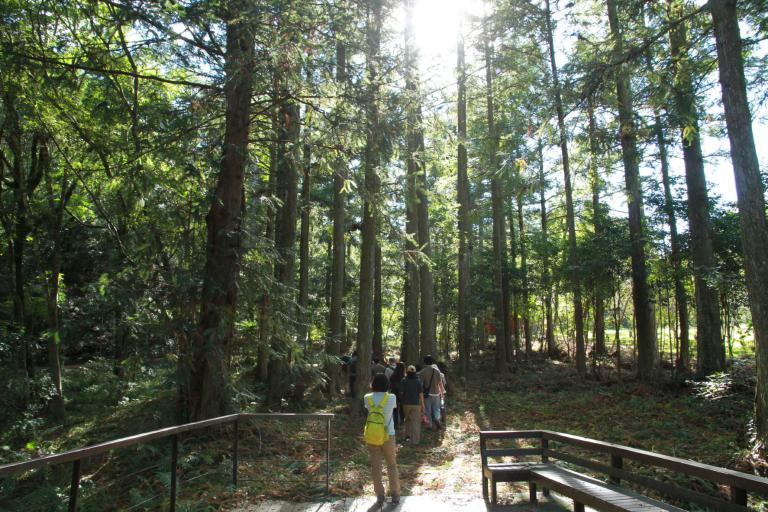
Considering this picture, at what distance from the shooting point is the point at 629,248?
1625cm

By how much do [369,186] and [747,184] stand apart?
Answer: 707 centimetres

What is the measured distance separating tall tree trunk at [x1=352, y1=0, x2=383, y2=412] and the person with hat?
1.70 m

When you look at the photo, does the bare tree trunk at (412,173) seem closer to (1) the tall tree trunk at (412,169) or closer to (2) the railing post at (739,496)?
(1) the tall tree trunk at (412,169)

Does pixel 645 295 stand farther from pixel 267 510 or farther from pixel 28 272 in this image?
pixel 28 272

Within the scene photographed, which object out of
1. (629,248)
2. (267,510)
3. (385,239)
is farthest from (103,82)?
(629,248)

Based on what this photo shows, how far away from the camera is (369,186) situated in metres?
11.5

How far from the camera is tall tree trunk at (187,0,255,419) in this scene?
8.39m

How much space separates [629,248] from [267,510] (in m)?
14.4

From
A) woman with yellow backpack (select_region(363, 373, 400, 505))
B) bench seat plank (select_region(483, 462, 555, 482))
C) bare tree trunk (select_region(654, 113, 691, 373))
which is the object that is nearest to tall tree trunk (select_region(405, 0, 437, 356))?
woman with yellow backpack (select_region(363, 373, 400, 505))

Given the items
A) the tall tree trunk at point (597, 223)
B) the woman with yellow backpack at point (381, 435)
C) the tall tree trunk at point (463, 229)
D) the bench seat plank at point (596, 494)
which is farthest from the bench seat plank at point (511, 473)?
the tall tree trunk at point (463, 229)

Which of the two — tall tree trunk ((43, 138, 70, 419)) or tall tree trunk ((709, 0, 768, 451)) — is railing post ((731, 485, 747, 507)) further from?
tall tree trunk ((43, 138, 70, 419))

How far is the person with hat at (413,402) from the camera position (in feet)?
37.2

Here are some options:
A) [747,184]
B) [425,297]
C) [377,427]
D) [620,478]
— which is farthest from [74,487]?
[425,297]

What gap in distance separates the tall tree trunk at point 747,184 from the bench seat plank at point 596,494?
3662mm
